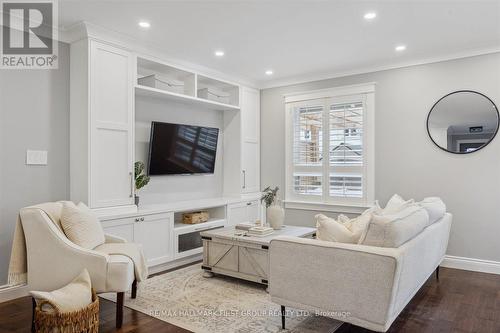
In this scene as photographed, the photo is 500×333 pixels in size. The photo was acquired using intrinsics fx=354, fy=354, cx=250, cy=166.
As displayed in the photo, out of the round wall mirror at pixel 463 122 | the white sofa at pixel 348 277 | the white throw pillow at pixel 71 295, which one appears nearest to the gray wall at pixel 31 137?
the white throw pillow at pixel 71 295

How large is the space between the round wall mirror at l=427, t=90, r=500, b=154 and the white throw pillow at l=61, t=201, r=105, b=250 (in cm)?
391

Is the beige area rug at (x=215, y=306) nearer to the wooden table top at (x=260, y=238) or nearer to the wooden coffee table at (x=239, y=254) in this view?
the wooden coffee table at (x=239, y=254)

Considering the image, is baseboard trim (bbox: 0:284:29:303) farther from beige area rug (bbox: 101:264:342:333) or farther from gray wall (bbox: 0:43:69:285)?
beige area rug (bbox: 101:264:342:333)

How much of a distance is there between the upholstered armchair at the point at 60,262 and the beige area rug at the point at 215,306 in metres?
0.48

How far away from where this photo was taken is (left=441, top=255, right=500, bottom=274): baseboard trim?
3.99 meters

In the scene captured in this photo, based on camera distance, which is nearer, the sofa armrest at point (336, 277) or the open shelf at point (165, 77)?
the sofa armrest at point (336, 277)

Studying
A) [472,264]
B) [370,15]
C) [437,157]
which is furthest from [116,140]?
[472,264]

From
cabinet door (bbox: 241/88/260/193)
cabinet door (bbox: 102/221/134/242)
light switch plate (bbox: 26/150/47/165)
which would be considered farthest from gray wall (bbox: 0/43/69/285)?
cabinet door (bbox: 241/88/260/193)

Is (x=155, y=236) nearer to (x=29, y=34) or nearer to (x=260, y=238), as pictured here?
(x=260, y=238)

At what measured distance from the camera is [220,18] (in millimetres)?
3301

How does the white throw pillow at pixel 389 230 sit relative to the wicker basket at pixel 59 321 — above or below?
above

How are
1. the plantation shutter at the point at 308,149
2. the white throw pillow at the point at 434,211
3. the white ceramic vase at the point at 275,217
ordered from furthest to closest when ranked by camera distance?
the plantation shutter at the point at 308,149, the white ceramic vase at the point at 275,217, the white throw pillow at the point at 434,211

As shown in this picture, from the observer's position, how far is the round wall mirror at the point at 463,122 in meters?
4.02

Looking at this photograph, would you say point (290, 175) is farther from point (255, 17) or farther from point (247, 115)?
point (255, 17)
